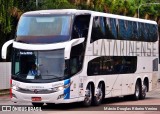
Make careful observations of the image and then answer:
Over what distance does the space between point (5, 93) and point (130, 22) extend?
39.7ft

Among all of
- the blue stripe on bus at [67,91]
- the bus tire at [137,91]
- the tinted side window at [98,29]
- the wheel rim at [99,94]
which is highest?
the tinted side window at [98,29]

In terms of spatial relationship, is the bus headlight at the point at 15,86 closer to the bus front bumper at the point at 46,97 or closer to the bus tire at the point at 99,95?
the bus front bumper at the point at 46,97

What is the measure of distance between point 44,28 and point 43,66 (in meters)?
1.62

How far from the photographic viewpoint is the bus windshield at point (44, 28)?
854 inches

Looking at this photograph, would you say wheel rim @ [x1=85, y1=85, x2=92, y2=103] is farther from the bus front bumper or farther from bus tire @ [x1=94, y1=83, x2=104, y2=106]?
the bus front bumper

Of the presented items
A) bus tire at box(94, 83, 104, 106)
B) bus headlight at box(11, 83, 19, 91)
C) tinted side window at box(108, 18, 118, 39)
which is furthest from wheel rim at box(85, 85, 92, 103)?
tinted side window at box(108, 18, 118, 39)

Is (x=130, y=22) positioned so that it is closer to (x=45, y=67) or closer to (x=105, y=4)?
(x=45, y=67)

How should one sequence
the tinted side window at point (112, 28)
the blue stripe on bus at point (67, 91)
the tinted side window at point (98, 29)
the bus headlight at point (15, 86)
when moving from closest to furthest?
1. the blue stripe on bus at point (67, 91)
2. the bus headlight at point (15, 86)
3. the tinted side window at point (98, 29)
4. the tinted side window at point (112, 28)

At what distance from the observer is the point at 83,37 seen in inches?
886

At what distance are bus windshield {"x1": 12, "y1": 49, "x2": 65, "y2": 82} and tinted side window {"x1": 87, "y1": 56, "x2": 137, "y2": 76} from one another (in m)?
2.07

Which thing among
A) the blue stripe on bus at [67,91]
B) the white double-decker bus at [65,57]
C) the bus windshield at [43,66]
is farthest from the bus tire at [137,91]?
the bus windshield at [43,66]

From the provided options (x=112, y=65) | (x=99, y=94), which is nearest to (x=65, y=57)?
(x=99, y=94)

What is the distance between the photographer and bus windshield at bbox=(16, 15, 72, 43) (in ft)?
71.2

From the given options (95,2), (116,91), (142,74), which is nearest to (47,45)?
(116,91)
